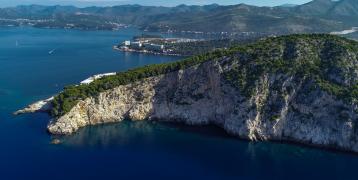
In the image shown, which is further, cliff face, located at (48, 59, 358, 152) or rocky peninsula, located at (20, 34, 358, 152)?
rocky peninsula, located at (20, 34, 358, 152)

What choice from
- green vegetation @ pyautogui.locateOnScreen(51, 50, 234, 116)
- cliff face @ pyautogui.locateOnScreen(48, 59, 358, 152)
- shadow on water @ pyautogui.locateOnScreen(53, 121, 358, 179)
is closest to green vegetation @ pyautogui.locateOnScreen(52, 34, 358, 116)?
green vegetation @ pyautogui.locateOnScreen(51, 50, 234, 116)

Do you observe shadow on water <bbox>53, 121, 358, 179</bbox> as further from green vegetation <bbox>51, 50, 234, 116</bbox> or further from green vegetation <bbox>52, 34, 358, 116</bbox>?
green vegetation <bbox>52, 34, 358, 116</bbox>

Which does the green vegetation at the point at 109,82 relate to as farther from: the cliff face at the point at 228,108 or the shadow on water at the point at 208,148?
the shadow on water at the point at 208,148

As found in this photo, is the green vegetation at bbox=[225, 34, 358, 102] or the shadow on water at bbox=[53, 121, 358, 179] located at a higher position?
the green vegetation at bbox=[225, 34, 358, 102]

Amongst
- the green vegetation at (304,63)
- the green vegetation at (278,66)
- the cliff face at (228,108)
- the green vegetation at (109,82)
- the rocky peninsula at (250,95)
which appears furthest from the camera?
the green vegetation at (109,82)

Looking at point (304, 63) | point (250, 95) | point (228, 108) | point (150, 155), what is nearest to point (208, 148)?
point (150, 155)

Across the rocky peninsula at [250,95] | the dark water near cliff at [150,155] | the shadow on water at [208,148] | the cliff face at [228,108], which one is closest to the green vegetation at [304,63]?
the rocky peninsula at [250,95]
